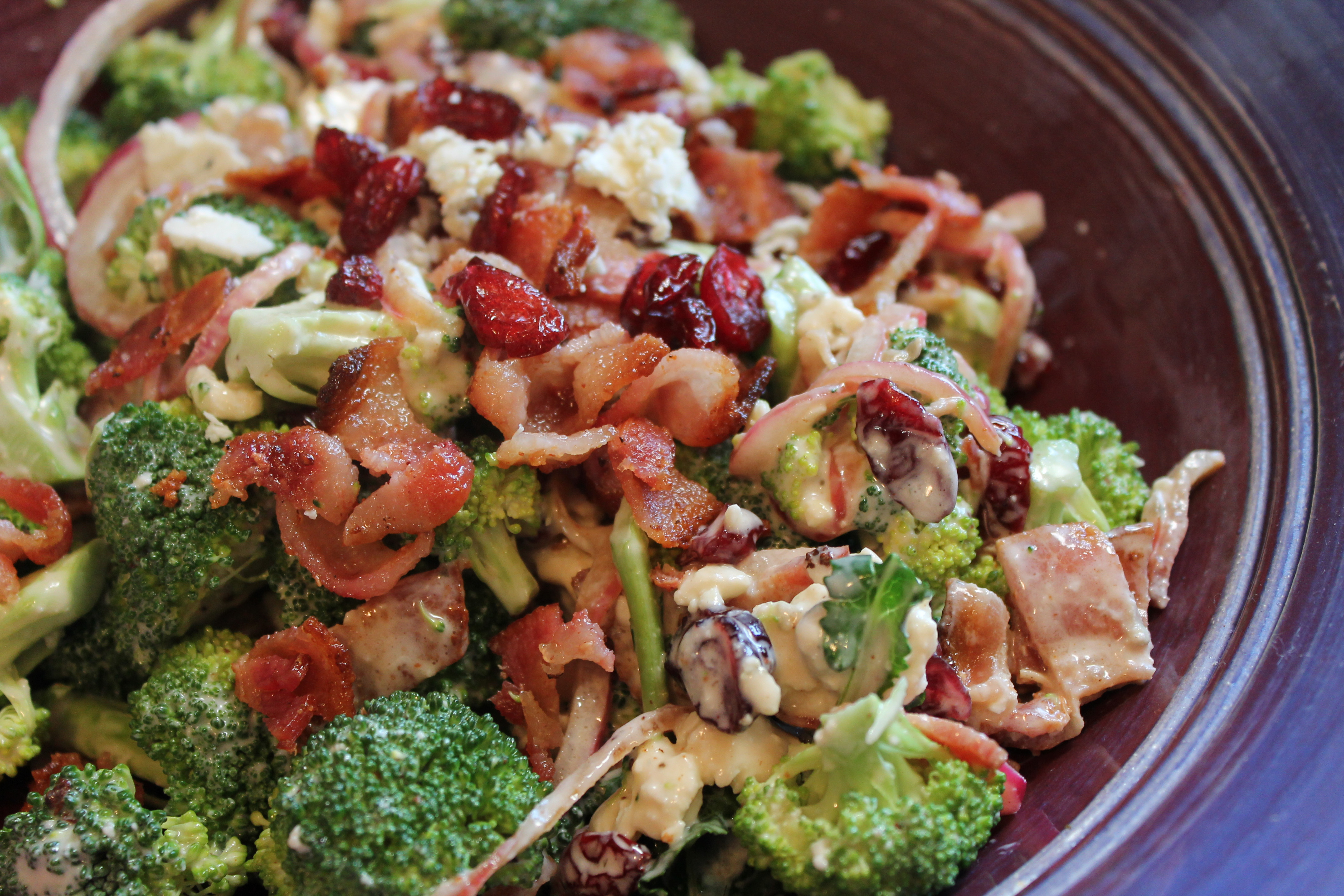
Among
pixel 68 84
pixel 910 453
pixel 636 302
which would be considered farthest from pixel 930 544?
pixel 68 84

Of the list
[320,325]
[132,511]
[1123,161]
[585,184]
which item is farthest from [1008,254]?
[132,511]

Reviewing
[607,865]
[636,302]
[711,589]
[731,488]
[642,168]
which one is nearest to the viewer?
[607,865]

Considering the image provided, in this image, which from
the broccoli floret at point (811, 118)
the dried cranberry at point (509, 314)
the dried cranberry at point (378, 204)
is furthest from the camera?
the broccoli floret at point (811, 118)

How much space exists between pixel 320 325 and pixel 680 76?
171cm

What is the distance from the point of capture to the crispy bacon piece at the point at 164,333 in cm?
229

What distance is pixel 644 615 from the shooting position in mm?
1998

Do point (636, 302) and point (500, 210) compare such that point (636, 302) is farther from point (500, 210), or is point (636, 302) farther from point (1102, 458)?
point (1102, 458)

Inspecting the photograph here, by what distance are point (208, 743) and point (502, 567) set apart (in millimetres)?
705

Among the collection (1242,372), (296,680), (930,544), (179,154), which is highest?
(1242,372)

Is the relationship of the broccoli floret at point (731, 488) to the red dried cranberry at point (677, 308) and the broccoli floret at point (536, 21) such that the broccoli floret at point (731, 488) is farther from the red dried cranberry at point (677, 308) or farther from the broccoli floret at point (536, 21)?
the broccoli floret at point (536, 21)

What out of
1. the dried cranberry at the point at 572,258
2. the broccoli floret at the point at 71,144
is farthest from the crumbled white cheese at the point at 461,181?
the broccoli floret at the point at 71,144

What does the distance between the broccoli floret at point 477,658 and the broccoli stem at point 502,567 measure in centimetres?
6

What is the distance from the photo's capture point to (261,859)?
191 centimetres

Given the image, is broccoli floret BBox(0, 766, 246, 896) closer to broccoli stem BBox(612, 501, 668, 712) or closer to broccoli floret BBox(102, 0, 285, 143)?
broccoli stem BBox(612, 501, 668, 712)
